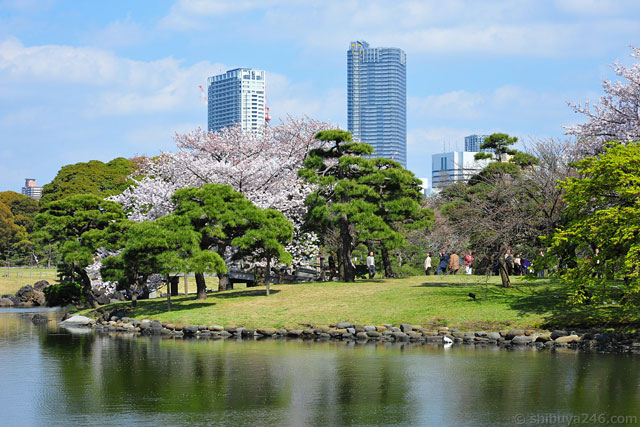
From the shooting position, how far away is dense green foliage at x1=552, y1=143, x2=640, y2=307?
19.1m

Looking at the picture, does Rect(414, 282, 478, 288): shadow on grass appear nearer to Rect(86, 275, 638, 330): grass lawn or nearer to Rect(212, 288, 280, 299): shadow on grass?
Rect(86, 275, 638, 330): grass lawn

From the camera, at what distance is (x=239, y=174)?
36.6 m

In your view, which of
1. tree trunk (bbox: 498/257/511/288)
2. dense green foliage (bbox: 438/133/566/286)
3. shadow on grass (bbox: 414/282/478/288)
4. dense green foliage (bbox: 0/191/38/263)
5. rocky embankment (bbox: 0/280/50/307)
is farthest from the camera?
dense green foliage (bbox: 0/191/38/263)

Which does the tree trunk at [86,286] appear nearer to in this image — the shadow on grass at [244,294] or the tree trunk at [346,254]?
the shadow on grass at [244,294]

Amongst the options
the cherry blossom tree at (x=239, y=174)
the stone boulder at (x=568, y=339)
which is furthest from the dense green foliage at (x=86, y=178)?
the stone boulder at (x=568, y=339)

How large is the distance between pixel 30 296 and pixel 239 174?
22832 millimetres

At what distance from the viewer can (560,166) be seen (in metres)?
27.8

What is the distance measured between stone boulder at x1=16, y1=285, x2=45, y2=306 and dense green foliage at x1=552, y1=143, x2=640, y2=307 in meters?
39.6

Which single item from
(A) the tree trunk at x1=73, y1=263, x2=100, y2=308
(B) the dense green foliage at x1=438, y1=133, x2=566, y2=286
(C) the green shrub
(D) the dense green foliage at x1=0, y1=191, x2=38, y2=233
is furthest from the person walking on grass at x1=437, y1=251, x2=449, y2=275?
(D) the dense green foliage at x1=0, y1=191, x2=38, y2=233

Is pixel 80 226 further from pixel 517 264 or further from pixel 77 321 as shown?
pixel 517 264

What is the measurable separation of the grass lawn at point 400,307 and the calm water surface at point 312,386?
310 cm

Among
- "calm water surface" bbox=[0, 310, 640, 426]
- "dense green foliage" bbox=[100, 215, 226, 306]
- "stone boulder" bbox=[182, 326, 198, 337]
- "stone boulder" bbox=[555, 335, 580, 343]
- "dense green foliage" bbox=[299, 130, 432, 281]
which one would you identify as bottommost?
"stone boulder" bbox=[182, 326, 198, 337]

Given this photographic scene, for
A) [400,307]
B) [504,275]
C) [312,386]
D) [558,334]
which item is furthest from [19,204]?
[312,386]

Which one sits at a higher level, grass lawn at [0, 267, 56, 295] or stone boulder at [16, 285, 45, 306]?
grass lawn at [0, 267, 56, 295]
